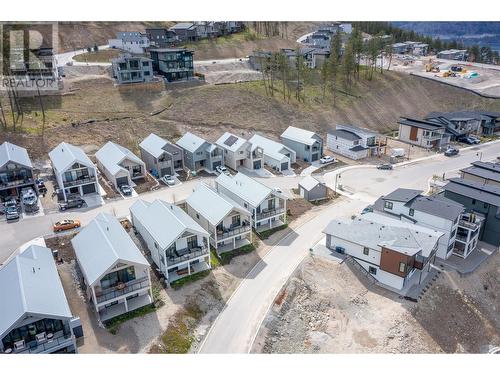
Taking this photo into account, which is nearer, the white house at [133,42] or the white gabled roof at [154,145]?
the white gabled roof at [154,145]

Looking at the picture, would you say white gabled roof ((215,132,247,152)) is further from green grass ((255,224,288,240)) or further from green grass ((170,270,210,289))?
green grass ((170,270,210,289))

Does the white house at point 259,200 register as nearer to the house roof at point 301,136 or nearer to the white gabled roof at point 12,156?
the house roof at point 301,136

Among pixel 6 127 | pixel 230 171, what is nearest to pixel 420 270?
pixel 230 171

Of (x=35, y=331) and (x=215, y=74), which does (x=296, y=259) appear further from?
(x=215, y=74)

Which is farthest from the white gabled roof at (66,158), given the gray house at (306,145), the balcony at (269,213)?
the gray house at (306,145)

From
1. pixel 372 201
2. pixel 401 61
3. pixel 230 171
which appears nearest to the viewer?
pixel 372 201

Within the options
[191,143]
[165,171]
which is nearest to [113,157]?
[165,171]

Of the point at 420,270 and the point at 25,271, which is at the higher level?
the point at 25,271
